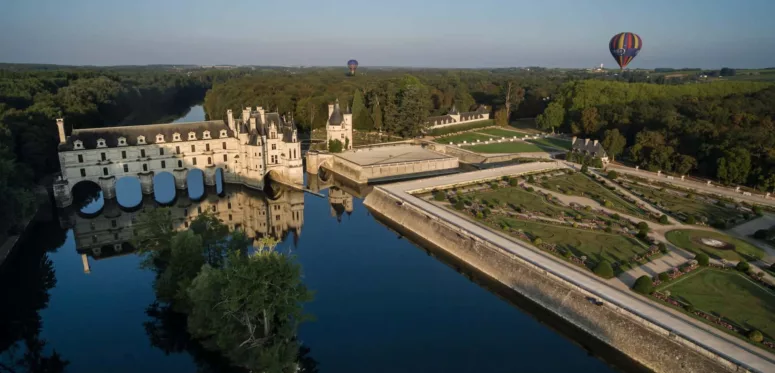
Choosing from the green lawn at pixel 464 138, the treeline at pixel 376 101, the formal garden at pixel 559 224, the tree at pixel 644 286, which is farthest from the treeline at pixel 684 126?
the tree at pixel 644 286

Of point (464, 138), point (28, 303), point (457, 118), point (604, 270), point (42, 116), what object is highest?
point (42, 116)

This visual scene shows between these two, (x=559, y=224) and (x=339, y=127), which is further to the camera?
(x=339, y=127)

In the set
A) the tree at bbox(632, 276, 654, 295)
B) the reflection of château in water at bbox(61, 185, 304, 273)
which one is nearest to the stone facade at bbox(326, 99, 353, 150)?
the reflection of château in water at bbox(61, 185, 304, 273)

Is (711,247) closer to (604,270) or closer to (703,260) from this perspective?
(703,260)

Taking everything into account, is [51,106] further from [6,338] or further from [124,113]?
[6,338]

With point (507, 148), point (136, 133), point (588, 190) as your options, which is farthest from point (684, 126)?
point (136, 133)

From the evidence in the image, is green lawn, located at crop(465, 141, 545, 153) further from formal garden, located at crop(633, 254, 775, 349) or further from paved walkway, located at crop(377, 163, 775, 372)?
formal garden, located at crop(633, 254, 775, 349)
